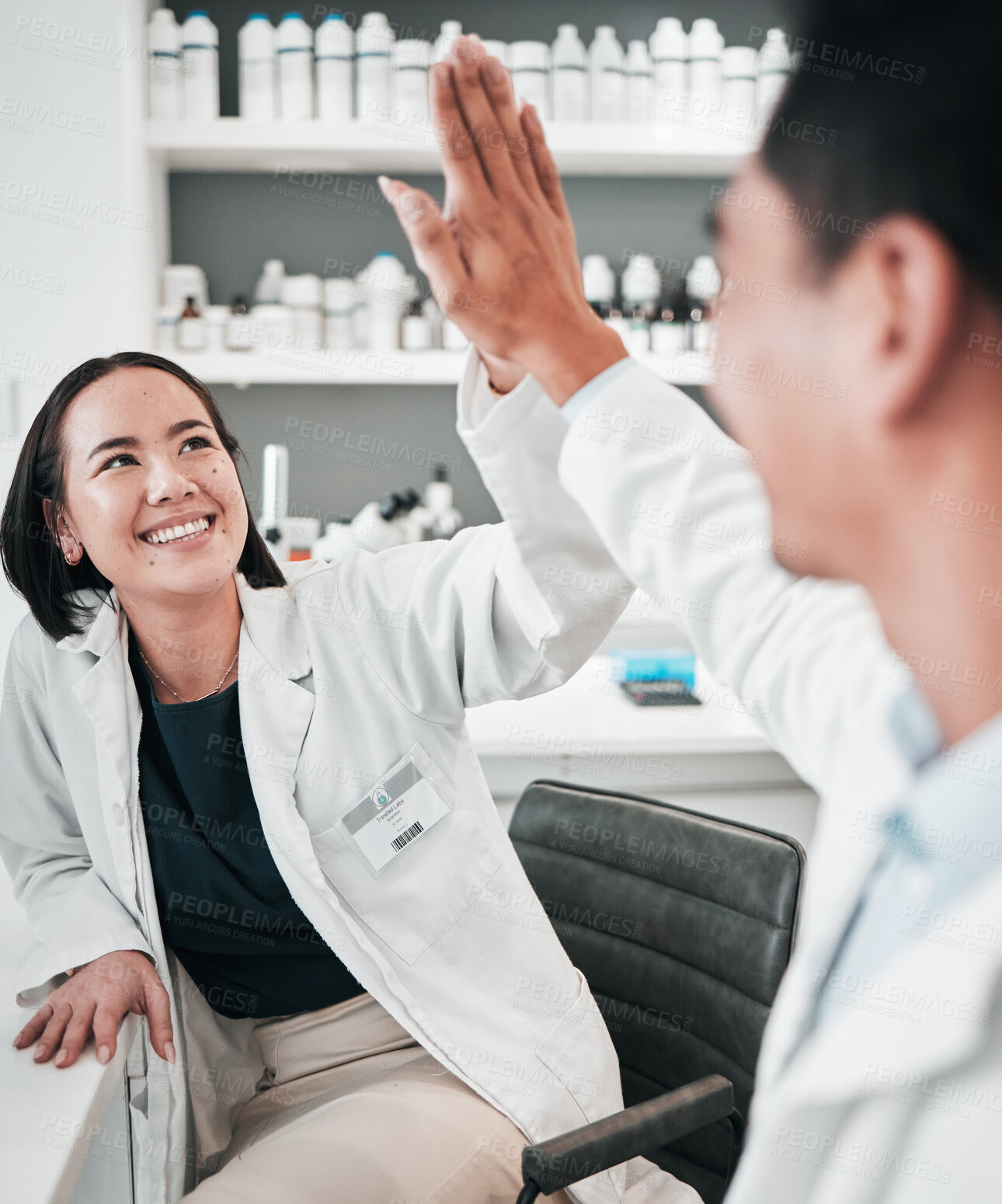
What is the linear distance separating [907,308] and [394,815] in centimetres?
91

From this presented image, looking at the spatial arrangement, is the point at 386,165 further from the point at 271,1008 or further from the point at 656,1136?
the point at 656,1136

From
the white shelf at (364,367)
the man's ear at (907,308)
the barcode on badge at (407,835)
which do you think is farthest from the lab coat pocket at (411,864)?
the white shelf at (364,367)

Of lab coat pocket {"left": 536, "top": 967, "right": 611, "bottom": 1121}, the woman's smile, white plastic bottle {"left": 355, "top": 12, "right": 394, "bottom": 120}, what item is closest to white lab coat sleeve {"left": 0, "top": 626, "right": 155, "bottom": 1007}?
the woman's smile

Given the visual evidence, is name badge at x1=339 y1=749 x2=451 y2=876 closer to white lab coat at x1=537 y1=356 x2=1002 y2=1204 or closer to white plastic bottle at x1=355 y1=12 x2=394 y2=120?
white lab coat at x1=537 y1=356 x2=1002 y2=1204

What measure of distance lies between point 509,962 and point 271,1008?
0.99 ft

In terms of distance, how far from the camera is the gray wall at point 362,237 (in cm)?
252

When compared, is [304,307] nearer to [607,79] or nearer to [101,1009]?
[607,79]

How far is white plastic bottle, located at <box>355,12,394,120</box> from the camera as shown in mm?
2271

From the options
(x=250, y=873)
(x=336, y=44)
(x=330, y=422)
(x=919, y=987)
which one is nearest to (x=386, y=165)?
(x=336, y=44)

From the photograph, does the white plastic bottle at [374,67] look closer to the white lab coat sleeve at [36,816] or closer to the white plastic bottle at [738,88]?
the white plastic bottle at [738,88]

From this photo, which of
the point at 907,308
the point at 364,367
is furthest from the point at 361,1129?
the point at 364,367

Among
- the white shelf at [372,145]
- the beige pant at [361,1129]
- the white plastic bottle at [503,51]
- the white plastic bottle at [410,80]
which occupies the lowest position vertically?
the beige pant at [361,1129]

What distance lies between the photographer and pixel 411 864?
1.12m

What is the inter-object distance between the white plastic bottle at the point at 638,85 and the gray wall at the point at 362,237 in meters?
0.27
